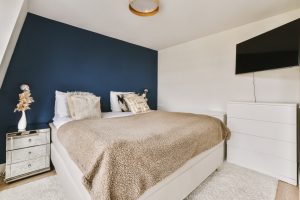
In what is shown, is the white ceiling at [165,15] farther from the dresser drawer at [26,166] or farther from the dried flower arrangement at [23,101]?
the dresser drawer at [26,166]

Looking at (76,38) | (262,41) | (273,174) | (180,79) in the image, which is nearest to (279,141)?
(273,174)

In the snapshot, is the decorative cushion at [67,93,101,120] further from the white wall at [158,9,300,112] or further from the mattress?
the white wall at [158,9,300,112]

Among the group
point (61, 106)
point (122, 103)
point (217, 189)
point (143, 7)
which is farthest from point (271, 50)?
point (61, 106)

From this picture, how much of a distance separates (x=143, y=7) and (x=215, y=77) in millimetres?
1815

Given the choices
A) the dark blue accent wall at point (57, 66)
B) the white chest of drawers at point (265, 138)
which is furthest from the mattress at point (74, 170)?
the white chest of drawers at point (265, 138)

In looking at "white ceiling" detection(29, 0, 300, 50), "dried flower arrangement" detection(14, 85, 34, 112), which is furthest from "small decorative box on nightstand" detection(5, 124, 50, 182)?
"white ceiling" detection(29, 0, 300, 50)

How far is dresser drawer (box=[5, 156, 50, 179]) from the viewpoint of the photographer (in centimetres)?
180

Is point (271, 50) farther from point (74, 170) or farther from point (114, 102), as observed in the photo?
point (74, 170)

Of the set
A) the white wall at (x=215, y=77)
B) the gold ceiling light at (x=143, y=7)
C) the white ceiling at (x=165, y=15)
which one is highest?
the white ceiling at (x=165, y=15)

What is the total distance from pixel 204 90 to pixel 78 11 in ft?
8.25

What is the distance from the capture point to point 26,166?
1900mm

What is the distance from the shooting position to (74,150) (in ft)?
4.28

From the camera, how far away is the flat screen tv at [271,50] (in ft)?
5.79

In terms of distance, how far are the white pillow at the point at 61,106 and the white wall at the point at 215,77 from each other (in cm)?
227
